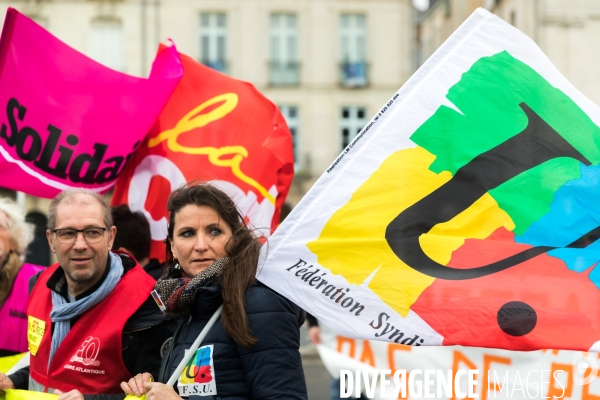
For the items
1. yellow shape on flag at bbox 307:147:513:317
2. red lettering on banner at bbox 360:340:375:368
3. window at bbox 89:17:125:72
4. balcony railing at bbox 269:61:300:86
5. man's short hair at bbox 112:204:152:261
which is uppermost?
window at bbox 89:17:125:72

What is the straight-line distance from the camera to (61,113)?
443 centimetres

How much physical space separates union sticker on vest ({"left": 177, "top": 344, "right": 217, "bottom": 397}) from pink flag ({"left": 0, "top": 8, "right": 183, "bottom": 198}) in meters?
1.96

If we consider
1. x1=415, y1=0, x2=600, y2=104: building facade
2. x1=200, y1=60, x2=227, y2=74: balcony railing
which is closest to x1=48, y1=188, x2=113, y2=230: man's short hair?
x1=200, y1=60, x2=227, y2=74: balcony railing

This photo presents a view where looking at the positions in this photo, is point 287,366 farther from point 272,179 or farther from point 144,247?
point 272,179

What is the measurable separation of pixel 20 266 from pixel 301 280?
5.75 ft

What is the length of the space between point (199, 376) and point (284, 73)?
83.1ft

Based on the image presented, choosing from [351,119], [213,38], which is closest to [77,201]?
[213,38]

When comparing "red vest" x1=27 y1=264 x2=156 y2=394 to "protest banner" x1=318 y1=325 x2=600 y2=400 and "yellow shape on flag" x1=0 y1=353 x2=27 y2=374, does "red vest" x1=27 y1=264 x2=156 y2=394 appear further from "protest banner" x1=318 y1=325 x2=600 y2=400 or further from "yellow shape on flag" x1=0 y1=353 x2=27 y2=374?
"protest banner" x1=318 y1=325 x2=600 y2=400

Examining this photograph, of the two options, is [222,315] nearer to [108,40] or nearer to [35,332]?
[35,332]

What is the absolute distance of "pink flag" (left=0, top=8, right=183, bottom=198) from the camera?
14.2 feet

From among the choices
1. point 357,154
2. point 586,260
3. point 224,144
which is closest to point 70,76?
point 224,144

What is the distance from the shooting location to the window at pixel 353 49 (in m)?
27.7

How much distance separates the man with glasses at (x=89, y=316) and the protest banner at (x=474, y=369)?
1.85 metres

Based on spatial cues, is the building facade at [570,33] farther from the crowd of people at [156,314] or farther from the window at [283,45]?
the crowd of people at [156,314]
